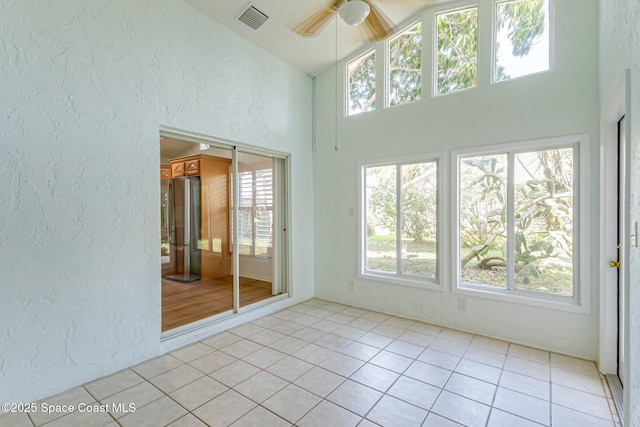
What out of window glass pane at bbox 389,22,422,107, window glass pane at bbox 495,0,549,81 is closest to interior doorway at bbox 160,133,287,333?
window glass pane at bbox 389,22,422,107

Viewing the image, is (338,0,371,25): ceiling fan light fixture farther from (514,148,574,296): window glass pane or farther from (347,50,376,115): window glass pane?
(514,148,574,296): window glass pane

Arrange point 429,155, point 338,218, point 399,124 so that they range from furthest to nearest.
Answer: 1. point 338,218
2. point 399,124
3. point 429,155

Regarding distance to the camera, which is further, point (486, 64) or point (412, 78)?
point (412, 78)

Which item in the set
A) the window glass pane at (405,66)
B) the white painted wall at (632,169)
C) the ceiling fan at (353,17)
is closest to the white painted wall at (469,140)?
the window glass pane at (405,66)

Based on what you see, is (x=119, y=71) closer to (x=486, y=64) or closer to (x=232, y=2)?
(x=232, y=2)

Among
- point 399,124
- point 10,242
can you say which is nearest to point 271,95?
point 399,124

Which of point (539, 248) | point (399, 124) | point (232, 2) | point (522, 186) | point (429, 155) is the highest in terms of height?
point (232, 2)

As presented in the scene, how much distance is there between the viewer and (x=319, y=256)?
15.1 ft

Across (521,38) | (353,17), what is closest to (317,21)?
(353,17)

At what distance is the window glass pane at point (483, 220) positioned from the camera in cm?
319

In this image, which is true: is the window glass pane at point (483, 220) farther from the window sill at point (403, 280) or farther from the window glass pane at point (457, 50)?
the window glass pane at point (457, 50)

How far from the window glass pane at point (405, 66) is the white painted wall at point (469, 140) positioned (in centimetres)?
15

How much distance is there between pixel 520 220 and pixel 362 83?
2.70 meters

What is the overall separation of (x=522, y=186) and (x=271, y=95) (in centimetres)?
318
